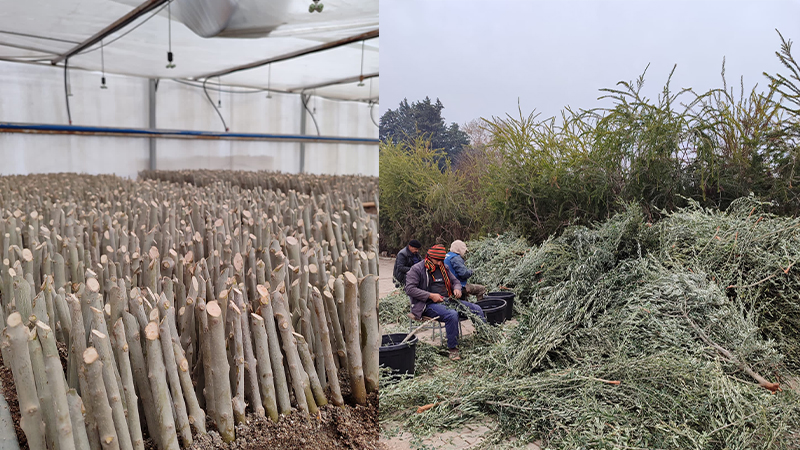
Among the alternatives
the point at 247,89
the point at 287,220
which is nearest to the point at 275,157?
the point at 247,89

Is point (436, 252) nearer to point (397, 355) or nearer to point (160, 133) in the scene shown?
point (397, 355)

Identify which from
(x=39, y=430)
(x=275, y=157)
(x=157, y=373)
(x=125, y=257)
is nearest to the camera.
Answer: (x=39, y=430)

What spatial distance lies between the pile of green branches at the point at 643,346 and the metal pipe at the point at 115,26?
329cm

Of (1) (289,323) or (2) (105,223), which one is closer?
(1) (289,323)

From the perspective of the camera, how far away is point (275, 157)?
687 centimetres

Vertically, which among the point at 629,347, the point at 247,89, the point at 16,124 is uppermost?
the point at 247,89

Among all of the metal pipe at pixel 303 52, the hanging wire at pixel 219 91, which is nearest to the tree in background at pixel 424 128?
the metal pipe at pixel 303 52

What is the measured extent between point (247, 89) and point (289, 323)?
5154mm

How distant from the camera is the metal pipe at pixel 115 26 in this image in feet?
14.2

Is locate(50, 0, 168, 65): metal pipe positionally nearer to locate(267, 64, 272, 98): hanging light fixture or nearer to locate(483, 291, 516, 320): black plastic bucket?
locate(267, 64, 272, 98): hanging light fixture

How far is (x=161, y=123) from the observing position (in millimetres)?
6098

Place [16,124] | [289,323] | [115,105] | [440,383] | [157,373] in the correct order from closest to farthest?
[157,373]
[289,323]
[440,383]
[16,124]
[115,105]

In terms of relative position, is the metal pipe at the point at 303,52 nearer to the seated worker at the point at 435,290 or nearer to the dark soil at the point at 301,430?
the seated worker at the point at 435,290

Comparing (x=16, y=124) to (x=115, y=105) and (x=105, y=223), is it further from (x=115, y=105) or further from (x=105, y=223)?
(x=105, y=223)
